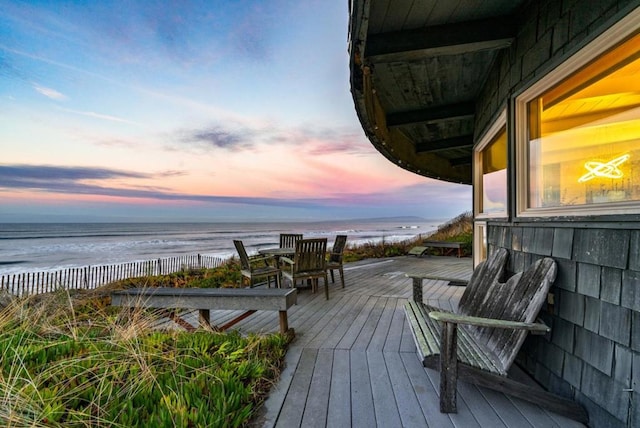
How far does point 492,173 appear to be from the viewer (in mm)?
3562

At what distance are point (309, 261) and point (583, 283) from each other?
10.7 ft

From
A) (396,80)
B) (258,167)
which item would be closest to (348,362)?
(396,80)

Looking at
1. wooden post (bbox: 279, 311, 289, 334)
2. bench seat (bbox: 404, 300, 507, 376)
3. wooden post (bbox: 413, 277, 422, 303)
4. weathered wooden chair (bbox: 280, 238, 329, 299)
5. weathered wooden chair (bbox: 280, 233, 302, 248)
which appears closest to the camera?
bench seat (bbox: 404, 300, 507, 376)

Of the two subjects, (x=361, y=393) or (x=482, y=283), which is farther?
(x=482, y=283)

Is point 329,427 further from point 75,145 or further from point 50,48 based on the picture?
point 75,145

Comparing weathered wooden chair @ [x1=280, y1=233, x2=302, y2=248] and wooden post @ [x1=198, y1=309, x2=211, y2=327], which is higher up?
weathered wooden chair @ [x1=280, y1=233, x2=302, y2=248]

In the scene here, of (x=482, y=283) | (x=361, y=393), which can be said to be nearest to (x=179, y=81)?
(x=482, y=283)

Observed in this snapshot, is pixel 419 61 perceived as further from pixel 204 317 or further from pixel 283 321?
pixel 204 317

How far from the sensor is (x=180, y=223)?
4362cm

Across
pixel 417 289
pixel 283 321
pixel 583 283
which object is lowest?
pixel 283 321

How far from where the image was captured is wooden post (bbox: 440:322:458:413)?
1.54 meters

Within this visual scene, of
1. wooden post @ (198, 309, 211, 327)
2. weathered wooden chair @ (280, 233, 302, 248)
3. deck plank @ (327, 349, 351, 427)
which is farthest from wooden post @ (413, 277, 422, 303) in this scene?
weathered wooden chair @ (280, 233, 302, 248)

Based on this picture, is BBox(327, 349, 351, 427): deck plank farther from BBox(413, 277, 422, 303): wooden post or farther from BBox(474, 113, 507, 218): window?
BBox(474, 113, 507, 218): window

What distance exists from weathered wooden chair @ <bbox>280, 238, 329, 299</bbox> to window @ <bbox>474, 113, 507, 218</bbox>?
2.16 meters
